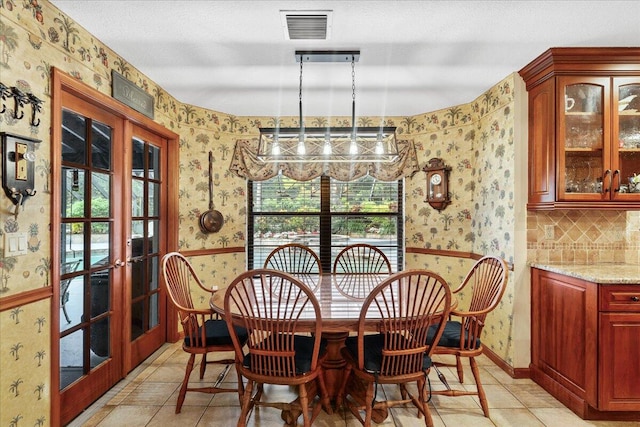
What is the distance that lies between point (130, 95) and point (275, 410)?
248 centimetres

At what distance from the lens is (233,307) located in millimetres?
2027

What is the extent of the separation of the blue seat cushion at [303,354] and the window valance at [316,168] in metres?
2.02

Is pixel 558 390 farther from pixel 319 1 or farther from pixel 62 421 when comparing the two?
pixel 62 421

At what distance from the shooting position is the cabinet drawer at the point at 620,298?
206cm

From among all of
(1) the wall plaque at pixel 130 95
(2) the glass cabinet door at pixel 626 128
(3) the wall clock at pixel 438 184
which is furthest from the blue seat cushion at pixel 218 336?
(2) the glass cabinet door at pixel 626 128

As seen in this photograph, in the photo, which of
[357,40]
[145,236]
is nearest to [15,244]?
[145,236]

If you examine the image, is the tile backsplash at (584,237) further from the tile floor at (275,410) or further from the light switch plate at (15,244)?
the light switch plate at (15,244)

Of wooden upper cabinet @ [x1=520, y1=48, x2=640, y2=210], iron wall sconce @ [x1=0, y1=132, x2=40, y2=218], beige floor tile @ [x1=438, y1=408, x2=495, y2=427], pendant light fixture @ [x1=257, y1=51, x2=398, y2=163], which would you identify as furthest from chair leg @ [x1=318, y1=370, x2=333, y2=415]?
wooden upper cabinet @ [x1=520, y1=48, x2=640, y2=210]

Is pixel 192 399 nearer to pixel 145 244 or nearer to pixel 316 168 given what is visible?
pixel 145 244

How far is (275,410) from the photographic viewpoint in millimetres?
2260

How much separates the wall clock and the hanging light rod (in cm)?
159

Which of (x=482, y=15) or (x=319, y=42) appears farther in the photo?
(x=319, y=42)

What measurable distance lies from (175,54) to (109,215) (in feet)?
4.10

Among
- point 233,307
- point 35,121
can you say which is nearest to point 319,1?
point 35,121
